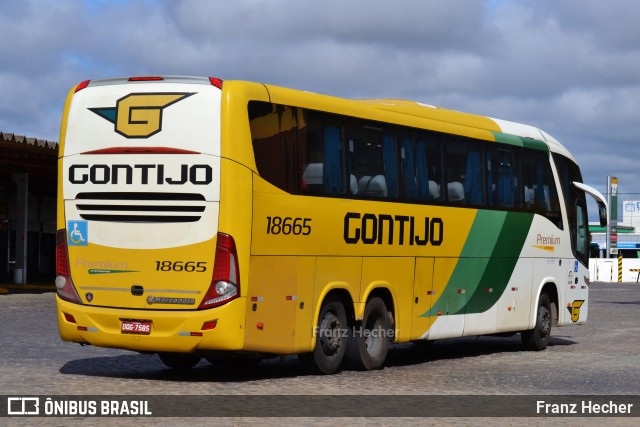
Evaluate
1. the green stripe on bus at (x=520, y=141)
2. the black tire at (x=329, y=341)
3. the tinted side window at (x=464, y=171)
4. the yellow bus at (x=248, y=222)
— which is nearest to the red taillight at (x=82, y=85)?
the yellow bus at (x=248, y=222)

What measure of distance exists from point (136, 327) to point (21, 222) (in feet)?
120

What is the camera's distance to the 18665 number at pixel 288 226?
1504cm

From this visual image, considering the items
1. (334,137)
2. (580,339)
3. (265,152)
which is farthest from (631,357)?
(265,152)

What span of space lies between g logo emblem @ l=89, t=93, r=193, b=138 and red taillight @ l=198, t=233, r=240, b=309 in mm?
1515

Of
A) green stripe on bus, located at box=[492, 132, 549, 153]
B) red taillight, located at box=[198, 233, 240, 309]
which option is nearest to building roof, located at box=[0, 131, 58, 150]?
green stripe on bus, located at box=[492, 132, 549, 153]

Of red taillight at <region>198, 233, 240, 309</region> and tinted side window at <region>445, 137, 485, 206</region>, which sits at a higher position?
tinted side window at <region>445, 137, 485, 206</region>

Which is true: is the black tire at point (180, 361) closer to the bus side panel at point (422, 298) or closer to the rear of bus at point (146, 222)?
the rear of bus at point (146, 222)

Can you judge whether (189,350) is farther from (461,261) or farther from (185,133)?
(461,261)

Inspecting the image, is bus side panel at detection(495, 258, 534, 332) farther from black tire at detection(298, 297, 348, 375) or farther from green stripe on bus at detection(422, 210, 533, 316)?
black tire at detection(298, 297, 348, 375)

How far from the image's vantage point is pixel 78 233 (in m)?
15.1

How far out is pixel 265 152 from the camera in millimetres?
14961

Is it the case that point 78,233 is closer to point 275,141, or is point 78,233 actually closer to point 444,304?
point 275,141

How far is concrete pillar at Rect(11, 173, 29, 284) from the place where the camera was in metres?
49.0

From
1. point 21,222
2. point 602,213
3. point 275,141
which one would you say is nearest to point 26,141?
point 21,222
